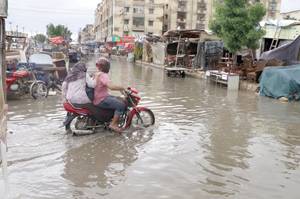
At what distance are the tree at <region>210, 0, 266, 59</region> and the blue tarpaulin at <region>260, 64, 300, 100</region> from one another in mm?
4796

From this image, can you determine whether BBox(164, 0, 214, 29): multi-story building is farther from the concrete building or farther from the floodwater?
the floodwater

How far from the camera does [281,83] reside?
16.2 meters

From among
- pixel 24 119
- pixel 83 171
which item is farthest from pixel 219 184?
pixel 24 119

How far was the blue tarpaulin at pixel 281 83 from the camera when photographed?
1584cm

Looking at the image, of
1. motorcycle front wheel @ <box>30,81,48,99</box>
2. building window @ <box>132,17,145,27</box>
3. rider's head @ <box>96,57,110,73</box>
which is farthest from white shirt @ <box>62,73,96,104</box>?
building window @ <box>132,17,145,27</box>

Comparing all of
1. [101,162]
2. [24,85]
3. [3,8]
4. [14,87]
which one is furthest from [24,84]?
[3,8]

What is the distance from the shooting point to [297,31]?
22516mm

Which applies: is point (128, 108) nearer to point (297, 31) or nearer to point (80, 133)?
point (80, 133)

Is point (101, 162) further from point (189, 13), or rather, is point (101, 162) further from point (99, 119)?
point (189, 13)

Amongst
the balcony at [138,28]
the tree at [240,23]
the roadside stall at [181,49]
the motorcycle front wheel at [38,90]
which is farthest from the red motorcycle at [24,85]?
the balcony at [138,28]

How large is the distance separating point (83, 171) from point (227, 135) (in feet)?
12.6

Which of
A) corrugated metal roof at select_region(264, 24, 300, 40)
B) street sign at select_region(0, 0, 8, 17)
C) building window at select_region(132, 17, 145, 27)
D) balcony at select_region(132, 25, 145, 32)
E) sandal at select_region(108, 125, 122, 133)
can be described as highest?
building window at select_region(132, 17, 145, 27)

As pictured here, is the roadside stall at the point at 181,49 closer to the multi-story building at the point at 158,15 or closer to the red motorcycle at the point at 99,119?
the red motorcycle at the point at 99,119

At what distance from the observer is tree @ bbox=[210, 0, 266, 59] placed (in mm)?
21500
